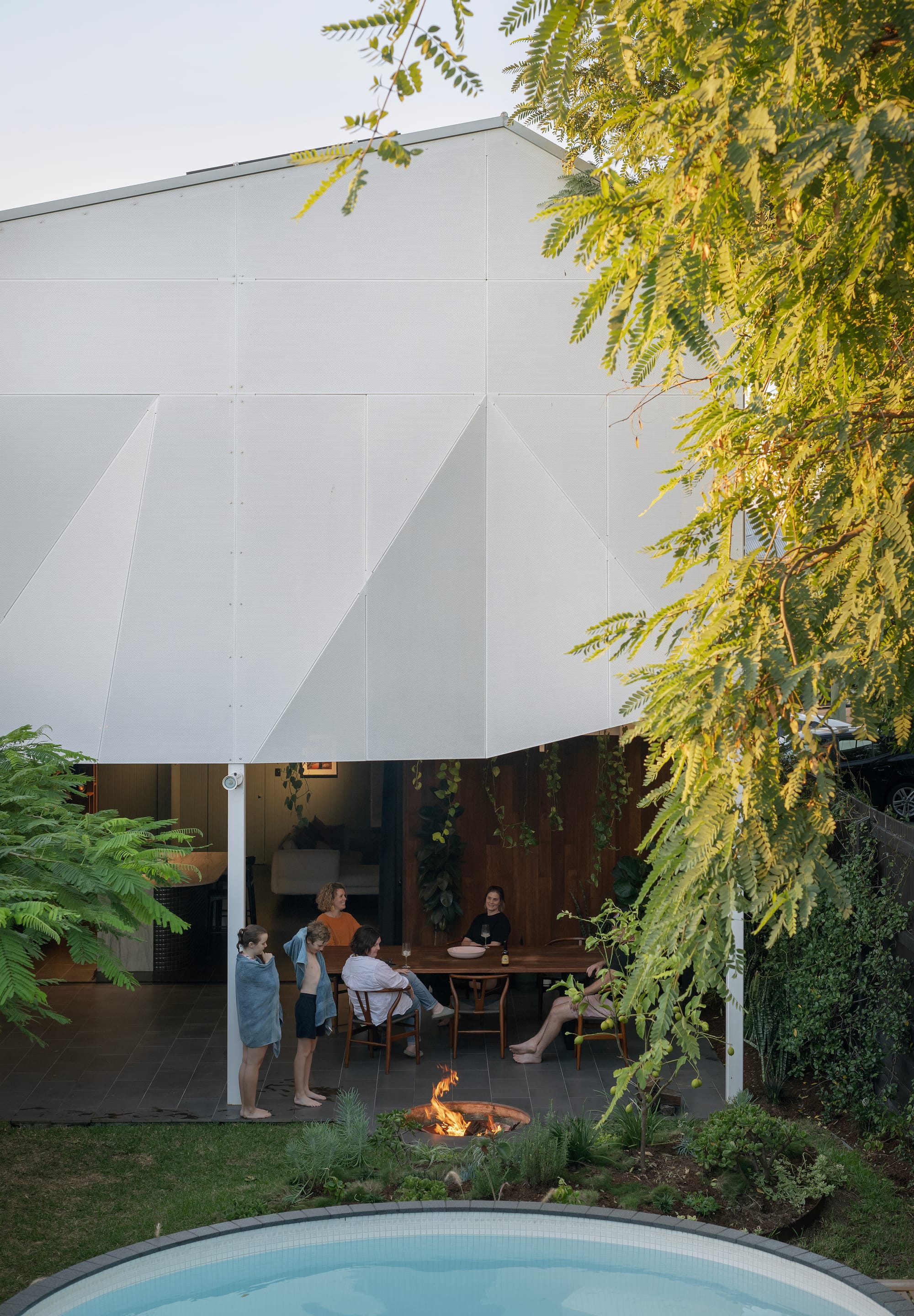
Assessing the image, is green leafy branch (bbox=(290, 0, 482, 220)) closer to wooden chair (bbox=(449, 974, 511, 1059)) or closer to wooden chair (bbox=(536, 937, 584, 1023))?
wooden chair (bbox=(449, 974, 511, 1059))


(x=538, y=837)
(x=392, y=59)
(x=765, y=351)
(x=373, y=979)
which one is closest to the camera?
(x=392, y=59)

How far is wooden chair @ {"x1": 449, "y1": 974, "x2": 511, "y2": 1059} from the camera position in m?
8.87

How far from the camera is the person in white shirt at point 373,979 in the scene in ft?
28.0

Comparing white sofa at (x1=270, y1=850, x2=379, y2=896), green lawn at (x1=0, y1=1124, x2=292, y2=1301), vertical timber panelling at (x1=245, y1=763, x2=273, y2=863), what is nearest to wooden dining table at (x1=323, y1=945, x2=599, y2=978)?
green lawn at (x1=0, y1=1124, x2=292, y2=1301)

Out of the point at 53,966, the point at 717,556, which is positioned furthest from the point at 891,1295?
the point at 53,966

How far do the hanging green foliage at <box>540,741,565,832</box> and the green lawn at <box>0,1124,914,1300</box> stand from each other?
361cm

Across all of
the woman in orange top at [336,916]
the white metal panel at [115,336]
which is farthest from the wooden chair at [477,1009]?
the white metal panel at [115,336]

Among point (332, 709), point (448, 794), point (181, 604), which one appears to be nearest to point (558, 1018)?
point (448, 794)

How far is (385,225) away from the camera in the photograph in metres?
8.08

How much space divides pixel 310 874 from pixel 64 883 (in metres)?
8.06

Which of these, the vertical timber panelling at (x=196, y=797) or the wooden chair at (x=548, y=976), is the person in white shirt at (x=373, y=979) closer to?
the wooden chair at (x=548, y=976)

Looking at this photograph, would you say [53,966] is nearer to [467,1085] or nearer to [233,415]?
[467,1085]

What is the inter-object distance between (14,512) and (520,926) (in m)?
5.65

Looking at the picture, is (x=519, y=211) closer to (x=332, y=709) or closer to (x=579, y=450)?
(x=579, y=450)
